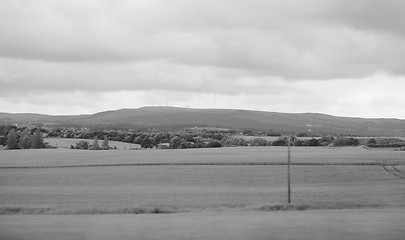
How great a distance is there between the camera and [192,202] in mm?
48375

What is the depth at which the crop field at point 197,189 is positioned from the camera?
3694cm

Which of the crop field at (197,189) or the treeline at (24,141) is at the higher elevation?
the treeline at (24,141)

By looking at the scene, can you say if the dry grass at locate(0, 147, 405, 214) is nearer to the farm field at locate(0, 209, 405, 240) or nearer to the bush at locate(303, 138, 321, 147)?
the farm field at locate(0, 209, 405, 240)

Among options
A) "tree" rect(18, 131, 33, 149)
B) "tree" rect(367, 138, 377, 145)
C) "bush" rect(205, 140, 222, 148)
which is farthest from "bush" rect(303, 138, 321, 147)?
"tree" rect(18, 131, 33, 149)

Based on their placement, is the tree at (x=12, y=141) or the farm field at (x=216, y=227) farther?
the tree at (x=12, y=141)

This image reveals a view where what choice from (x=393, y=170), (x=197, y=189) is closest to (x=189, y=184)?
(x=197, y=189)

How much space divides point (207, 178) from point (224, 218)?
28.5 metres

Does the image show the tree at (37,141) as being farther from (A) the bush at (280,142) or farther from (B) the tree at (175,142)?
(A) the bush at (280,142)

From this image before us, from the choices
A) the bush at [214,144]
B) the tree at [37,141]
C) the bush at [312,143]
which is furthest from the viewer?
the tree at [37,141]

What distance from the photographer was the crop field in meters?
36.9

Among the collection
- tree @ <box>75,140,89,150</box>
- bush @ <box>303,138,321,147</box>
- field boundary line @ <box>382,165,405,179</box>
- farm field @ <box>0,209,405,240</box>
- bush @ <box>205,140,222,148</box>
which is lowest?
farm field @ <box>0,209,405,240</box>

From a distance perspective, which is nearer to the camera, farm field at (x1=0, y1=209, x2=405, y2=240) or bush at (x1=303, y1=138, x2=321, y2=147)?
farm field at (x1=0, y1=209, x2=405, y2=240)

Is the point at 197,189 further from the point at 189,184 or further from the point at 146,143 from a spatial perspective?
the point at 146,143

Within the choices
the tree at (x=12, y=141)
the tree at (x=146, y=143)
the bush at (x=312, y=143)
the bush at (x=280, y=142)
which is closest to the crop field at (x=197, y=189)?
the bush at (x=312, y=143)
